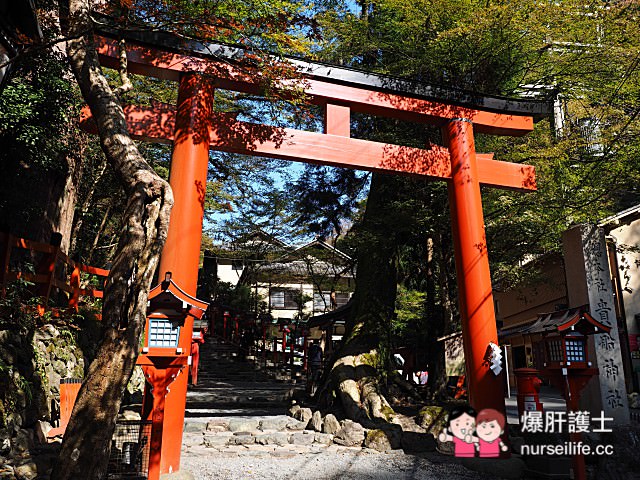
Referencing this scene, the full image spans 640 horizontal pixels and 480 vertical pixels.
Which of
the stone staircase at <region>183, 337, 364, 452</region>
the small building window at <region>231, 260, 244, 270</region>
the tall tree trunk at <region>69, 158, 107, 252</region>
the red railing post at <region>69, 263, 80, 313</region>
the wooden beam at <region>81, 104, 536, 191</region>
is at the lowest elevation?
the stone staircase at <region>183, 337, 364, 452</region>

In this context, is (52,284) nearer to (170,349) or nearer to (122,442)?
(122,442)

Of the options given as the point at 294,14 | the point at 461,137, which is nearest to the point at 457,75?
the point at 461,137

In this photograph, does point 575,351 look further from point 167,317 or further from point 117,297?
point 117,297

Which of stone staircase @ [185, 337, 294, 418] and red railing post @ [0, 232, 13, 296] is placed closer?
red railing post @ [0, 232, 13, 296]

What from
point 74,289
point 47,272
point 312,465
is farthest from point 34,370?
point 312,465

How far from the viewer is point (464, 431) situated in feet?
24.3

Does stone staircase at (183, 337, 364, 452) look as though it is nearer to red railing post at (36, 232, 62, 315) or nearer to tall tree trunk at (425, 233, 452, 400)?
red railing post at (36, 232, 62, 315)

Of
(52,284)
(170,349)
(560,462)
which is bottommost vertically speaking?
(560,462)

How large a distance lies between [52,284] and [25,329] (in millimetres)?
1035

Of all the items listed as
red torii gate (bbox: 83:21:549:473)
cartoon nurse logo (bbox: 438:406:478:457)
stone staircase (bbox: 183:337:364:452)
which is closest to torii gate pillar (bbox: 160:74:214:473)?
red torii gate (bbox: 83:21:549:473)

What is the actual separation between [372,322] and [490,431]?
171 inches

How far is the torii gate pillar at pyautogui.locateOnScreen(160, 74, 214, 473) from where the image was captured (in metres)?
5.96

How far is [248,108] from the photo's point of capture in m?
14.1

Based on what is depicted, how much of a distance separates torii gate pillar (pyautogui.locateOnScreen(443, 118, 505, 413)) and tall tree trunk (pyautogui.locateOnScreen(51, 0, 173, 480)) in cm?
523
